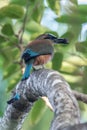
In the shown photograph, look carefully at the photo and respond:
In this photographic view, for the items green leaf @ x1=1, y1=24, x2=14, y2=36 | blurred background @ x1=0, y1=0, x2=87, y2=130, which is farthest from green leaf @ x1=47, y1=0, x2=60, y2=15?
green leaf @ x1=1, y1=24, x2=14, y2=36

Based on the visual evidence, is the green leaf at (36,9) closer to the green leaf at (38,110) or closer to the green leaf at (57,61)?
the green leaf at (57,61)

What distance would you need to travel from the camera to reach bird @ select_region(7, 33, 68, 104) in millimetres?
1442

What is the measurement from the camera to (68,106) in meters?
0.58

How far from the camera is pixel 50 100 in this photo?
2.36 ft

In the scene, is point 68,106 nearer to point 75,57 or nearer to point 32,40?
point 75,57

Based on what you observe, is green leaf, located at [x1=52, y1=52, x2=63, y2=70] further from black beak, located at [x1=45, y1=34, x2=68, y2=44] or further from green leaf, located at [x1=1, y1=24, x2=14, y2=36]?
green leaf, located at [x1=1, y1=24, x2=14, y2=36]

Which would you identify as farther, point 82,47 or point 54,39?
point 54,39

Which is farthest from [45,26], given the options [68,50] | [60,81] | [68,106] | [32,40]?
[68,106]

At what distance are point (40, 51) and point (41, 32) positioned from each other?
12cm

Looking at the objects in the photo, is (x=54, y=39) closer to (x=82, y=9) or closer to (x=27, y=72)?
(x=82, y=9)

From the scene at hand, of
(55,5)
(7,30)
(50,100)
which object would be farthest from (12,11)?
(50,100)

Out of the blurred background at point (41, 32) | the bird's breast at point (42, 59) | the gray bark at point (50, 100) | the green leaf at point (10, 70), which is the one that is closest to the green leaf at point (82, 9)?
the blurred background at point (41, 32)

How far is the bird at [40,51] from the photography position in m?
1.44

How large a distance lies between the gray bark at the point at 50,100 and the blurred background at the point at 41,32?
0.30 metres
